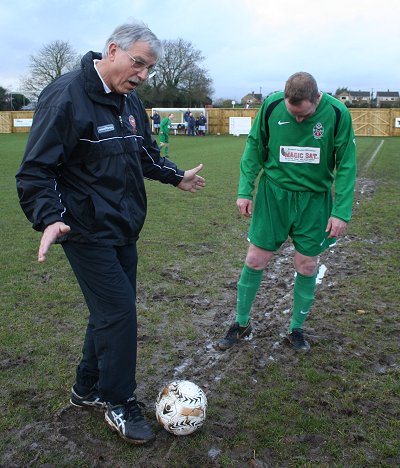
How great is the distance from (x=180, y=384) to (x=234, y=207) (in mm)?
7122

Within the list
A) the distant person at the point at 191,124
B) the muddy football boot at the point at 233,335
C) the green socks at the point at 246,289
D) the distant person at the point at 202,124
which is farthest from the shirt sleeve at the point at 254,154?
the distant person at the point at 202,124

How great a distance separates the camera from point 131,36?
256 cm

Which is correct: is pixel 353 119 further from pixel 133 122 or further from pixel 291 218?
pixel 133 122

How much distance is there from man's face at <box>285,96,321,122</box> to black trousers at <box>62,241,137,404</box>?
153 centimetres

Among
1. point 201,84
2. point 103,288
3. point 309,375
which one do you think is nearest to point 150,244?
point 309,375

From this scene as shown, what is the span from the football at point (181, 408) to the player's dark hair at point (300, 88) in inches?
79.2

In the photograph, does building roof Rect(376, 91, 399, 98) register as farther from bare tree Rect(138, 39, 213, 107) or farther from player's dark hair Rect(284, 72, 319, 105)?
player's dark hair Rect(284, 72, 319, 105)

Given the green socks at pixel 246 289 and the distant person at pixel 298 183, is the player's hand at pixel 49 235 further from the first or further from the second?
the green socks at pixel 246 289

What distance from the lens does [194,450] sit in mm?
2871

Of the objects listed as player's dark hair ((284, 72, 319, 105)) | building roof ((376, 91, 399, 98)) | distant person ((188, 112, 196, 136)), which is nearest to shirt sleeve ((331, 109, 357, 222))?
player's dark hair ((284, 72, 319, 105))

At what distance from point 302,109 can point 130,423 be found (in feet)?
7.63

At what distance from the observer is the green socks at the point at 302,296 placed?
4062 millimetres

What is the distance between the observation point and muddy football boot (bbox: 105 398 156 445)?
9.46 ft

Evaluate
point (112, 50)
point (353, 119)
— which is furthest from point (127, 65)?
point (353, 119)
